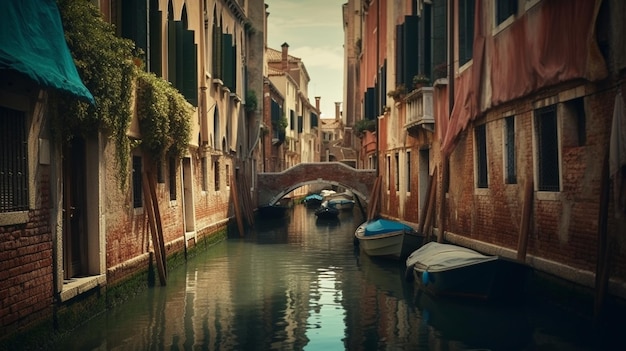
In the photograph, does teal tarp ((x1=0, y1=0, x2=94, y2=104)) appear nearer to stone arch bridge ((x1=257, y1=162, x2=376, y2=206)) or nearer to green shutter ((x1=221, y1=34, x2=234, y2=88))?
green shutter ((x1=221, y1=34, x2=234, y2=88))

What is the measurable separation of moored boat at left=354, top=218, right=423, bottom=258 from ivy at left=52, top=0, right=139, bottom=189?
5.06 m

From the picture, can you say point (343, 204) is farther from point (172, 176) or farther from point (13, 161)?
point (13, 161)

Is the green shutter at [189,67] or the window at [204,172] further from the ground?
the green shutter at [189,67]

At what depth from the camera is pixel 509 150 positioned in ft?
28.4

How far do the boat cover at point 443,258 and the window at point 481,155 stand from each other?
1.33 meters

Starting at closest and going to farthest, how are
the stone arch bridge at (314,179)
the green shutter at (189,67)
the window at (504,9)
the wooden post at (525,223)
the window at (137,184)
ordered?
the wooden post at (525,223), the window at (504,9), the window at (137,184), the green shutter at (189,67), the stone arch bridge at (314,179)

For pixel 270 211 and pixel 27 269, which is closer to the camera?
pixel 27 269

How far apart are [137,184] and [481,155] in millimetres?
5009

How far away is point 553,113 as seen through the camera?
726 cm

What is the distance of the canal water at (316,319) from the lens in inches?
238

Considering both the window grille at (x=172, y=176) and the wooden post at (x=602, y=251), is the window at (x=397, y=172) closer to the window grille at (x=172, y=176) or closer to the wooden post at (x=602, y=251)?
the window grille at (x=172, y=176)

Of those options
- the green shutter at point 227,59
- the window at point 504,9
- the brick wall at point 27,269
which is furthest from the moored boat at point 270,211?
the brick wall at point 27,269

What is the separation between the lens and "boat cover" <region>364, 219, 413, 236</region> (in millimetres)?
11461

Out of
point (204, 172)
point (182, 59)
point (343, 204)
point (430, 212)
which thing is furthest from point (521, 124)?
point (343, 204)
